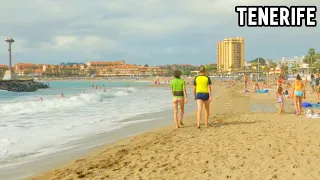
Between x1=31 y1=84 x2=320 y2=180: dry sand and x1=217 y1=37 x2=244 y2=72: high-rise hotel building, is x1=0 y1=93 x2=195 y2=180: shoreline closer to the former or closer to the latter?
x1=31 y1=84 x2=320 y2=180: dry sand

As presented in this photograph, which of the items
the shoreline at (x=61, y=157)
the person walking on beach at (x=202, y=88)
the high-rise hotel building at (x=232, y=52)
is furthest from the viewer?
the high-rise hotel building at (x=232, y=52)

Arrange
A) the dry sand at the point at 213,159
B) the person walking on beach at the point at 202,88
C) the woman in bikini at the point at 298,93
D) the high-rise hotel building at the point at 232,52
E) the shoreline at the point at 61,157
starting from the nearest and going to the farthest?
the dry sand at the point at 213,159 → the shoreline at the point at 61,157 → the person walking on beach at the point at 202,88 → the woman in bikini at the point at 298,93 → the high-rise hotel building at the point at 232,52

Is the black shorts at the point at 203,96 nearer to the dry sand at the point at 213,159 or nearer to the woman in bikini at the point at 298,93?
the dry sand at the point at 213,159

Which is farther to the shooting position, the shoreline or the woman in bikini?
the woman in bikini

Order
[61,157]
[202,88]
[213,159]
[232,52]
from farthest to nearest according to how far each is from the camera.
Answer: [232,52] < [202,88] < [61,157] < [213,159]

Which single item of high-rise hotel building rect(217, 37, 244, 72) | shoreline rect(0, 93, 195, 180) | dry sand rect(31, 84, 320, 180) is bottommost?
shoreline rect(0, 93, 195, 180)

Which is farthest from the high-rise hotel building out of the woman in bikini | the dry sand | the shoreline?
the dry sand

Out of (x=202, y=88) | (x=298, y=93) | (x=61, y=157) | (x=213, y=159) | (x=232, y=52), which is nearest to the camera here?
(x=213, y=159)

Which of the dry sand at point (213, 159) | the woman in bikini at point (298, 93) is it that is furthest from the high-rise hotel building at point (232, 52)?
the dry sand at point (213, 159)

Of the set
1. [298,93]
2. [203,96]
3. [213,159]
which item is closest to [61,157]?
[213,159]

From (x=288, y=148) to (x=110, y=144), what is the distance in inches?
150

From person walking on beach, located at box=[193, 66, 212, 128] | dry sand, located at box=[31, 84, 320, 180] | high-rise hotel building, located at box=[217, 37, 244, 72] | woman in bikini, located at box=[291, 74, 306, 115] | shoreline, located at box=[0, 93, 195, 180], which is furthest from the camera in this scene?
high-rise hotel building, located at box=[217, 37, 244, 72]

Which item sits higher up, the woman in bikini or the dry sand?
the woman in bikini

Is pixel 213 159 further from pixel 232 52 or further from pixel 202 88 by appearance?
pixel 232 52
